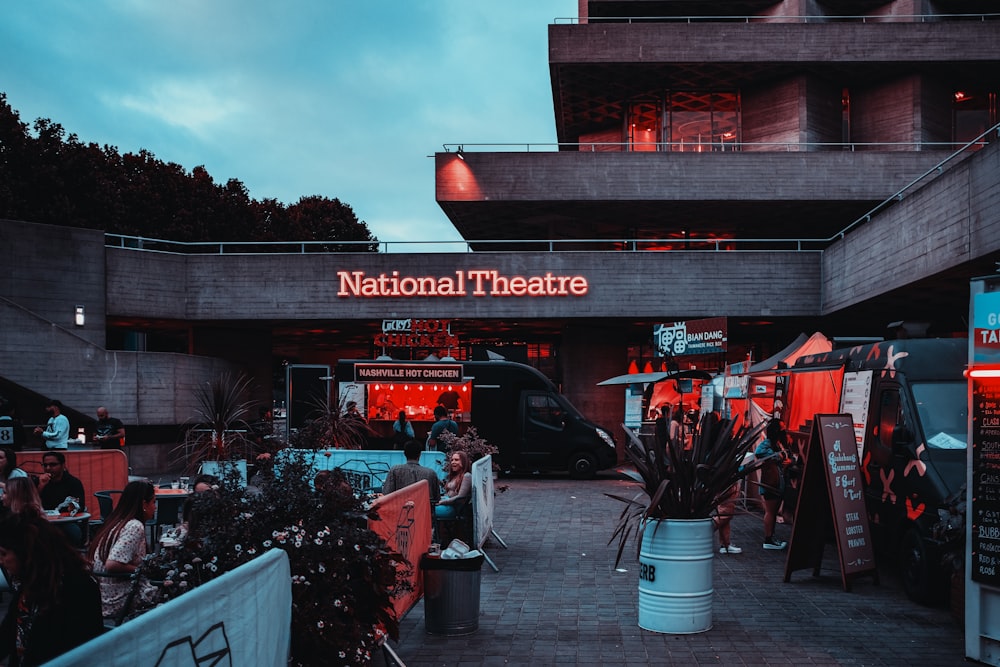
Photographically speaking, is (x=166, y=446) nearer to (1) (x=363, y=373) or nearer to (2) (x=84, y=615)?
(1) (x=363, y=373)

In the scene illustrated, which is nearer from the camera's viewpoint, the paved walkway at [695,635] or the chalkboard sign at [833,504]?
the paved walkway at [695,635]

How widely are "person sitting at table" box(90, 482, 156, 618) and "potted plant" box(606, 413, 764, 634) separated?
3761 millimetres

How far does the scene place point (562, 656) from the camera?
699cm

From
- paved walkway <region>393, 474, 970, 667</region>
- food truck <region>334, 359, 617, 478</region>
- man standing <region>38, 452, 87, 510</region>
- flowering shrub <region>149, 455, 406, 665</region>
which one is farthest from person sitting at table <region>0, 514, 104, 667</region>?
food truck <region>334, 359, 617, 478</region>

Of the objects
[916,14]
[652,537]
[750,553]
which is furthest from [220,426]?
[916,14]

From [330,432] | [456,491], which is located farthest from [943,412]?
[330,432]

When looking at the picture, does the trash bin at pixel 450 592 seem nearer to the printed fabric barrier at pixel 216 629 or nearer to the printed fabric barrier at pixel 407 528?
the printed fabric barrier at pixel 407 528

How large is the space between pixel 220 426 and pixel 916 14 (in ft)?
98.4

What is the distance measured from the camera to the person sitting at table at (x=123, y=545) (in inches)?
247

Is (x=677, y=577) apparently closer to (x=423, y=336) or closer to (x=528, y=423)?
(x=528, y=423)

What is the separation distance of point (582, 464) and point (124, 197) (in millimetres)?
28946

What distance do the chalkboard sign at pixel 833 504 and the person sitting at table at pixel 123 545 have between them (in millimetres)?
→ 6636

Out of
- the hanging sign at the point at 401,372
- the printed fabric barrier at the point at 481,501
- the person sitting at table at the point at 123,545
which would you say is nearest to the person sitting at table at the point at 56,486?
the person sitting at table at the point at 123,545

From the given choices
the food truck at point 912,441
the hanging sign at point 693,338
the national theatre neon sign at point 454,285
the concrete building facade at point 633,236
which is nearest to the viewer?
the food truck at point 912,441
